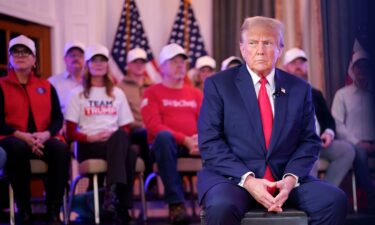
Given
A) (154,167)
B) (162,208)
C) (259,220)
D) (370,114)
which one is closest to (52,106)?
(154,167)

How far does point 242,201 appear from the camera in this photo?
2.17 m

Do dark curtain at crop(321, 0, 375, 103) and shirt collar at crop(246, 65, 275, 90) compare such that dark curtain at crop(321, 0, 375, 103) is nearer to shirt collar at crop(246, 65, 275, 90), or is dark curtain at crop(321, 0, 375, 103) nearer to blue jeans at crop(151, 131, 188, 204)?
shirt collar at crop(246, 65, 275, 90)

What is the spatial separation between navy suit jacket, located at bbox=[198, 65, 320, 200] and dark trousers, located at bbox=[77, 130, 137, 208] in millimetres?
1558

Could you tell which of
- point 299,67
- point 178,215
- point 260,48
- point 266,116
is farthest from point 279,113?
point 299,67

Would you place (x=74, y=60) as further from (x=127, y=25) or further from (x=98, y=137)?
(x=127, y=25)

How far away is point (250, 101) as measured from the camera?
2.35 metres

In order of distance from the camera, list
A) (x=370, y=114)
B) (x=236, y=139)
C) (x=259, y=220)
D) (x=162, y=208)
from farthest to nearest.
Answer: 1. (x=162, y=208)
2. (x=236, y=139)
3. (x=259, y=220)
4. (x=370, y=114)

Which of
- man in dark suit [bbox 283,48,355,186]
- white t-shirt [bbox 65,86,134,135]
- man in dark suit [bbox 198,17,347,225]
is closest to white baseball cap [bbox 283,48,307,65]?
man in dark suit [bbox 283,48,355,186]

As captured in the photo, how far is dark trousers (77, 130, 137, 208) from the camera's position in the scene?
3.86 m

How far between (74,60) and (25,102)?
Answer: 1.02m

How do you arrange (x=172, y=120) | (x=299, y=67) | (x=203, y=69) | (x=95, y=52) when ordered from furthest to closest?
1. (x=203, y=69)
2. (x=299, y=67)
3. (x=172, y=120)
4. (x=95, y=52)

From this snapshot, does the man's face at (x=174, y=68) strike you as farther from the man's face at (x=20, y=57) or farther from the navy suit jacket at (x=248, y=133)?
the navy suit jacket at (x=248, y=133)

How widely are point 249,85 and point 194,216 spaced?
2.30 metres

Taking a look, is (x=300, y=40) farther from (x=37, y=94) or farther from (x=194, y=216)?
(x=37, y=94)
